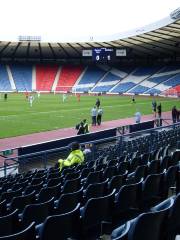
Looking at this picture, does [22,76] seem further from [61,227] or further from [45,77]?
[61,227]

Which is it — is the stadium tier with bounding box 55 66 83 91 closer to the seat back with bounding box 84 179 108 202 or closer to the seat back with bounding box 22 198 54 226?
the seat back with bounding box 84 179 108 202

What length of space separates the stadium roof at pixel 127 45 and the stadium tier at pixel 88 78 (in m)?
3.22

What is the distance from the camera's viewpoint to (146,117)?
38125 millimetres

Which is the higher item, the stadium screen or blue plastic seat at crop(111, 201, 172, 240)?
the stadium screen

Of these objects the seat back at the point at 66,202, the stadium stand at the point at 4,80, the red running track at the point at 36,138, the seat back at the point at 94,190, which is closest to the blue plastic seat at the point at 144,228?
the seat back at the point at 66,202

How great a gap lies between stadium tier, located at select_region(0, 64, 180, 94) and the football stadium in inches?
9.1

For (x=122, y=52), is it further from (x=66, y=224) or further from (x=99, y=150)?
(x=66, y=224)

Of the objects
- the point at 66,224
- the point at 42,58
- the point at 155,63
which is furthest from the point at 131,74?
the point at 66,224

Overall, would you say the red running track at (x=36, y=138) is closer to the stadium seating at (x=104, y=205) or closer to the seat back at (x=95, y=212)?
the stadium seating at (x=104, y=205)

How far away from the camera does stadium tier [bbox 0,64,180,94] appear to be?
77.1 m

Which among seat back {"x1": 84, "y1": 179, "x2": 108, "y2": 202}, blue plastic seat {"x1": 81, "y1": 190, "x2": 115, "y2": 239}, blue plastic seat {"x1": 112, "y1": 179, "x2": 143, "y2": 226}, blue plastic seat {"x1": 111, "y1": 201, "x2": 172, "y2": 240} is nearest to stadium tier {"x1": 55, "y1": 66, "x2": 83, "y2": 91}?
seat back {"x1": 84, "y1": 179, "x2": 108, "y2": 202}

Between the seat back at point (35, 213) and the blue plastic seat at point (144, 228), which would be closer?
the blue plastic seat at point (144, 228)

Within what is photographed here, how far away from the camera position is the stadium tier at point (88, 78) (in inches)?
3036

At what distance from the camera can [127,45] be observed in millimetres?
75375
